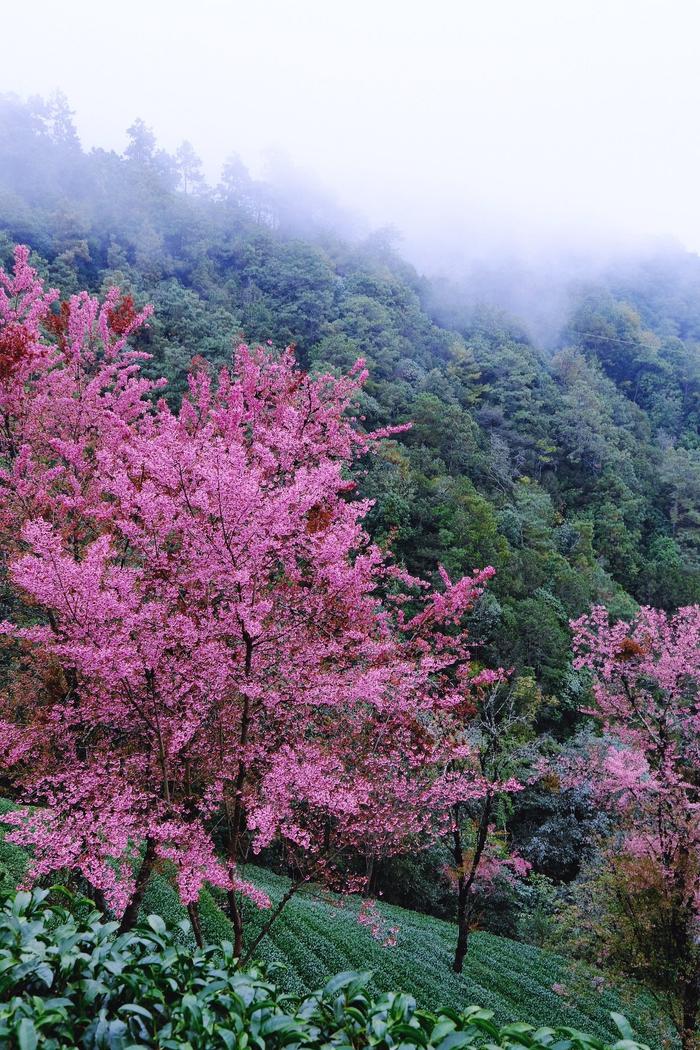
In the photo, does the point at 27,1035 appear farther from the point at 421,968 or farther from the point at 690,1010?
the point at 421,968

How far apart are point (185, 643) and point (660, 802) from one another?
5.14m

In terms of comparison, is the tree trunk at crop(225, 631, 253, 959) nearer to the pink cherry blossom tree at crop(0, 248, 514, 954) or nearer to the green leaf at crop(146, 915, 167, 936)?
the pink cherry blossom tree at crop(0, 248, 514, 954)

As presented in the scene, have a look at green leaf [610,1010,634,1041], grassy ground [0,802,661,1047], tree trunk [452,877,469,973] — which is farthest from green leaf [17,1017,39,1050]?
tree trunk [452,877,469,973]

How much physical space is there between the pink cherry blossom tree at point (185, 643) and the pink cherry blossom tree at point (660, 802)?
2.01 m

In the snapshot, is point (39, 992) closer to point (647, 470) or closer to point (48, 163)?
point (647, 470)

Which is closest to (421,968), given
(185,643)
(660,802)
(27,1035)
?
(660,802)

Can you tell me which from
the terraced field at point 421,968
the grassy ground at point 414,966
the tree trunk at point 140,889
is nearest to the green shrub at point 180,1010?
the tree trunk at point 140,889

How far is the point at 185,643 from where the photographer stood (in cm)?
371

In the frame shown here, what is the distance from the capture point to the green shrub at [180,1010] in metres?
1.73

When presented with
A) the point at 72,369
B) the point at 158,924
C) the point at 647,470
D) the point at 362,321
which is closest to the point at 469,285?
the point at 362,321

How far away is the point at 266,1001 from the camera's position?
1.91 m

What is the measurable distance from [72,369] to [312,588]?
3658 mm

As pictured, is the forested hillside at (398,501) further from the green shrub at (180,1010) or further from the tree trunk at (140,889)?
the green shrub at (180,1010)

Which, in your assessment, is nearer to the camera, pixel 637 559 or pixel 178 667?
pixel 178 667
